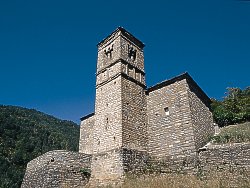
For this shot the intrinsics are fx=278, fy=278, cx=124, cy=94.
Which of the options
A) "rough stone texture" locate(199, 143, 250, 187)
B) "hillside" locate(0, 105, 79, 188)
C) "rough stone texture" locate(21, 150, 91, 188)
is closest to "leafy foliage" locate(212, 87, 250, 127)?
"rough stone texture" locate(199, 143, 250, 187)

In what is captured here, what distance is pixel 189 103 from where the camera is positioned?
642 inches

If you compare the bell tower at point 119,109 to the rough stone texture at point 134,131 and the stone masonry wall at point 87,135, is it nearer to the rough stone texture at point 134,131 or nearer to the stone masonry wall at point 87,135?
the rough stone texture at point 134,131

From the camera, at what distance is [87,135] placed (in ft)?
71.2

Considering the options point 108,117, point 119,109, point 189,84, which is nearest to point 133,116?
point 119,109

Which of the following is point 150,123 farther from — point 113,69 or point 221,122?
point 221,122

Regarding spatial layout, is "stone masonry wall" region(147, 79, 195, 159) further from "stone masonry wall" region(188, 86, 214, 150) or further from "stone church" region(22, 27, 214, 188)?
"stone masonry wall" region(188, 86, 214, 150)

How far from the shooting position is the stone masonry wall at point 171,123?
15.6 meters

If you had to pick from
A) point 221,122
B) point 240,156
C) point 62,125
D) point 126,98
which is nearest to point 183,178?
point 240,156

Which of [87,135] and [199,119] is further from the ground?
[199,119]

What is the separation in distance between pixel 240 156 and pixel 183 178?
3068 millimetres

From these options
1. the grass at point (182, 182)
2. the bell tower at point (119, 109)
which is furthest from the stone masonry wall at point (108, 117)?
the grass at point (182, 182)

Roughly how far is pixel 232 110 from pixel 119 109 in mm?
11241

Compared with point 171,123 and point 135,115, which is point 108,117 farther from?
point 171,123

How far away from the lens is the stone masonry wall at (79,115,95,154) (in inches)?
838
